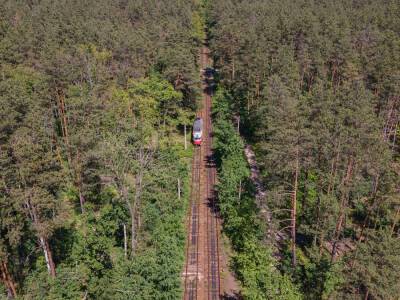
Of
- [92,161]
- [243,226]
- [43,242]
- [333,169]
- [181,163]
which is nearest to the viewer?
[43,242]

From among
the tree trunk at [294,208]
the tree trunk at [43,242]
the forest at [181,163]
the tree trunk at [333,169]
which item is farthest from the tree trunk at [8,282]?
the tree trunk at [333,169]

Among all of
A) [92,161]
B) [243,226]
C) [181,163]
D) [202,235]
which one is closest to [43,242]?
[92,161]

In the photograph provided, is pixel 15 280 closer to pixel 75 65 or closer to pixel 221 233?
pixel 221 233

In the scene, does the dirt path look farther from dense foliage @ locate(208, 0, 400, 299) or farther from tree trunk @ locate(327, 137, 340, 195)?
tree trunk @ locate(327, 137, 340, 195)

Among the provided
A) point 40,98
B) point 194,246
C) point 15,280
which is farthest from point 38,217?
point 40,98

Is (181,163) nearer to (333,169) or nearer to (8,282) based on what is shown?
(333,169)

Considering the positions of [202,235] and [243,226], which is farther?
[202,235]

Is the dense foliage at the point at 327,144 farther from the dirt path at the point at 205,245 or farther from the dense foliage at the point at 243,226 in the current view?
the dirt path at the point at 205,245
